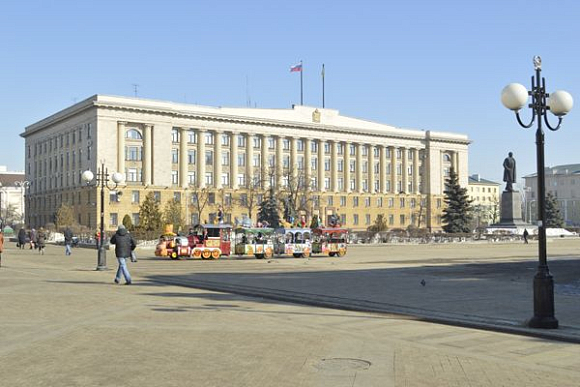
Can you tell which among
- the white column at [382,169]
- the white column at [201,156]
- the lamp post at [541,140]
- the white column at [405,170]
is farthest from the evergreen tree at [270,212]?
the lamp post at [541,140]

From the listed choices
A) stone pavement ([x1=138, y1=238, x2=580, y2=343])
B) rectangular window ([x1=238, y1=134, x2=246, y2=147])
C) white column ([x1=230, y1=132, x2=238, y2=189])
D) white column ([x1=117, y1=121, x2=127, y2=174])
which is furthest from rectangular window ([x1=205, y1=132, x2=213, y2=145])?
stone pavement ([x1=138, y1=238, x2=580, y2=343])

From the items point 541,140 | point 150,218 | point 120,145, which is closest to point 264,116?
point 120,145

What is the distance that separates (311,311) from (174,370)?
710cm

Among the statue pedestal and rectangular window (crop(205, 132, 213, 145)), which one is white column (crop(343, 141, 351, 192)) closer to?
rectangular window (crop(205, 132, 213, 145))

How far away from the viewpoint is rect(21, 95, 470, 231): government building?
4097 inches

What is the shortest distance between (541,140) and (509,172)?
78.4 metres

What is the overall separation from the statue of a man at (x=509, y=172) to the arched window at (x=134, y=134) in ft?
183

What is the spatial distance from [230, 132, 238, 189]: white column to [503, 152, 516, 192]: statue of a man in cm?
4754

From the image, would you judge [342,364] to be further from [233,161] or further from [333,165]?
[333,165]

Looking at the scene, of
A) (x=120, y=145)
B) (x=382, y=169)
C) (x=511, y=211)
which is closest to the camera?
(x=511, y=211)

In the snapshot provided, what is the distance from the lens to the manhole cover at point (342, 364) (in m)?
9.09

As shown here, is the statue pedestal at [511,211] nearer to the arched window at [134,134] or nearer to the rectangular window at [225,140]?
the rectangular window at [225,140]

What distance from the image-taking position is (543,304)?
41.2ft

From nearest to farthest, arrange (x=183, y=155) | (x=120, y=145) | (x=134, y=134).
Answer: (x=120, y=145)
(x=134, y=134)
(x=183, y=155)
